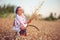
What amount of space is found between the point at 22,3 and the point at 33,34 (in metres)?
0.45

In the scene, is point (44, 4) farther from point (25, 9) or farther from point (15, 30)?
point (15, 30)

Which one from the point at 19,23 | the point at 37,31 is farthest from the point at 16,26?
the point at 37,31

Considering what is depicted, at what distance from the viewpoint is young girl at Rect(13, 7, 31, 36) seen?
236 cm

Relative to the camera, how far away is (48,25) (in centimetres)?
246

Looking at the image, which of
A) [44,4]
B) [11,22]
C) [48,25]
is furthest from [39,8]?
[11,22]

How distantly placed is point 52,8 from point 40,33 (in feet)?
1.34

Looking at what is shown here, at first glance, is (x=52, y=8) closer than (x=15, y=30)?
No

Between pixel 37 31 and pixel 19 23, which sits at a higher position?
pixel 19 23

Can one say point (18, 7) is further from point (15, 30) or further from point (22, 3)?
point (15, 30)

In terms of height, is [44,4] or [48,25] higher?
[44,4]

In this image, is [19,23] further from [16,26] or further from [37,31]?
[37,31]

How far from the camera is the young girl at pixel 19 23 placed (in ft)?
7.73

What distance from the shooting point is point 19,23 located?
2365 mm

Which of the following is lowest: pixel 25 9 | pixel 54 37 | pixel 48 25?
pixel 54 37
